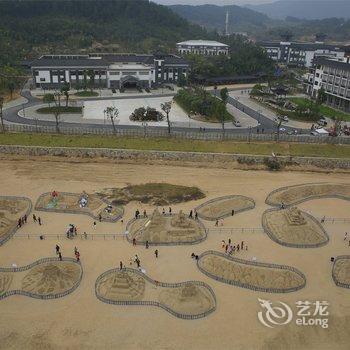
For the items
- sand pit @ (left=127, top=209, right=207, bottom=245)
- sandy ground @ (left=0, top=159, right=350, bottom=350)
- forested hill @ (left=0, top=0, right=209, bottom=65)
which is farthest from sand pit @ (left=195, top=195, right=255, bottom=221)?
forested hill @ (left=0, top=0, right=209, bottom=65)

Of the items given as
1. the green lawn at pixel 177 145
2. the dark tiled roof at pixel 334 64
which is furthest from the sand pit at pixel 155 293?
the dark tiled roof at pixel 334 64

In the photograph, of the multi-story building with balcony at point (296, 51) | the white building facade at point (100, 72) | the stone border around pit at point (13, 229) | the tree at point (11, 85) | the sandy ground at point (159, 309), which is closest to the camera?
the sandy ground at point (159, 309)

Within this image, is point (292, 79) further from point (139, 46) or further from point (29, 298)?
point (29, 298)

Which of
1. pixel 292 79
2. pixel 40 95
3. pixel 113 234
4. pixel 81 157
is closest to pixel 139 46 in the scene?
pixel 292 79

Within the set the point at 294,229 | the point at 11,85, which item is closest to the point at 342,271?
the point at 294,229

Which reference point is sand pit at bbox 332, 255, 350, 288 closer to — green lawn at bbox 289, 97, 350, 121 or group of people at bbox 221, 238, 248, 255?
group of people at bbox 221, 238, 248, 255

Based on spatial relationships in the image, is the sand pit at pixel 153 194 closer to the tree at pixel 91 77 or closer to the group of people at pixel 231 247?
the group of people at pixel 231 247
